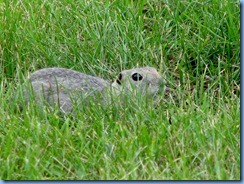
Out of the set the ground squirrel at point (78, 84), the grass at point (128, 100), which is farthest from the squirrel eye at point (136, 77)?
the grass at point (128, 100)

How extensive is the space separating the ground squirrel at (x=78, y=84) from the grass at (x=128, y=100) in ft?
0.50

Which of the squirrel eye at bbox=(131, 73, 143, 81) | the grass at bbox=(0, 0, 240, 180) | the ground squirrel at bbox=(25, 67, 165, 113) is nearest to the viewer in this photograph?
the grass at bbox=(0, 0, 240, 180)

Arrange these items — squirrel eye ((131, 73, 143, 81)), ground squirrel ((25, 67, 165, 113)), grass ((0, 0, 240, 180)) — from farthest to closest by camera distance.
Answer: squirrel eye ((131, 73, 143, 81)) → ground squirrel ((25, 67, 165, 113)) → grass ((0, 0, 240, 180))

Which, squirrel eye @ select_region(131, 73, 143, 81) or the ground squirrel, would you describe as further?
squirrel eye @ select_region(131, 73, 143, 81)

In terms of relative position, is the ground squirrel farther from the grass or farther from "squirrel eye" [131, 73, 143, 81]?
the grass

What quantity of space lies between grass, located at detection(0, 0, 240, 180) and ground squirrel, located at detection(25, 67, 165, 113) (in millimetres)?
152

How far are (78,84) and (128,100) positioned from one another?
19.1 inches

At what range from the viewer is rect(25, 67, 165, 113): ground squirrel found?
5.40 metres

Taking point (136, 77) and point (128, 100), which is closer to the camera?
point (128, 100)

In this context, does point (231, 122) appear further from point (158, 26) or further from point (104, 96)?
point (158, 26)

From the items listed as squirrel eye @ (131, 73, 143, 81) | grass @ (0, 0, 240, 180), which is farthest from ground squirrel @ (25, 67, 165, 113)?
grass @ (0, 0, 240, 180)

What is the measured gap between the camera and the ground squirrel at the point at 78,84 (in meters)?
5.40

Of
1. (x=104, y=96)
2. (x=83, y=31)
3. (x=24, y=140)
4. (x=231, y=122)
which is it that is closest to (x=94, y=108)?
(x=104, y=96)

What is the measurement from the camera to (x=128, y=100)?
5.21 m
